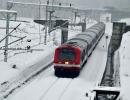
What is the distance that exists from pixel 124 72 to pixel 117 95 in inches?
339

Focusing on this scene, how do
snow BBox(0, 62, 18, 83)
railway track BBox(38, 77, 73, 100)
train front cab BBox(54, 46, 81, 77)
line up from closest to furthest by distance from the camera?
railway track BBox(38, 77, 73, 100) < snow BBox(0, 62, 18, 83) < train front cab BBox(54, 46, 81, 77)

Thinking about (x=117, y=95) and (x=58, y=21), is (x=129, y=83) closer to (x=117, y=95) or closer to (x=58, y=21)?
(x=117, y=95)

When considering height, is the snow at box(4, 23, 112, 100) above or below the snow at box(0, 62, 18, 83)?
below

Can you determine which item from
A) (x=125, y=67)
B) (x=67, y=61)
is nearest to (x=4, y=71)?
(x=67, y=61)

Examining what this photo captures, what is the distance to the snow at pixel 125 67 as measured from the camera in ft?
75.8

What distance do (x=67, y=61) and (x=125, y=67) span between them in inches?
199

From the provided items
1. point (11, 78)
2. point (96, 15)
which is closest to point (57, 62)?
point (11, 78)

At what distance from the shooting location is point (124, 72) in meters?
30.9

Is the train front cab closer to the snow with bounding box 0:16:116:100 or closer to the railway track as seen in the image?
the snow with bounding box 0:16:116:100

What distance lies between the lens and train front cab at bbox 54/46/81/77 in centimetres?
3203

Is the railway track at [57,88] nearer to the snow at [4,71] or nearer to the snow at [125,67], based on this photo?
the snow at [4,71]

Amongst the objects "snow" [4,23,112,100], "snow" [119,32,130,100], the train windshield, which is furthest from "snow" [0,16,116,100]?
"snow" [119,32,130,100]

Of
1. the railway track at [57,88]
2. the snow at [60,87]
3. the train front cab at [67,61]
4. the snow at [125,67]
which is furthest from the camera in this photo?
the train front cab at [67,61]

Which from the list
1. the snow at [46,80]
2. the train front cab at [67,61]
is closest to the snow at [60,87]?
the snow at [46,80]
